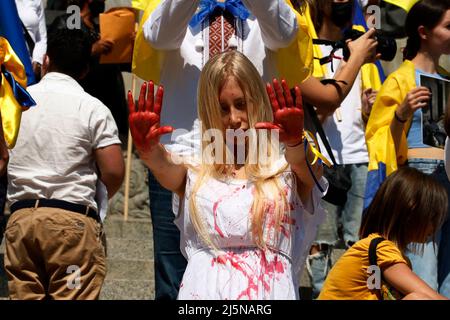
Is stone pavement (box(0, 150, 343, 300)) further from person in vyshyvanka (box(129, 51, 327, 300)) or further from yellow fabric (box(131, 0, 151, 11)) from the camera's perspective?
person in vyshyvanka (box(129, 51, 327, 300))

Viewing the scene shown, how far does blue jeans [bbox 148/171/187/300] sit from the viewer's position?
6059 millimetres

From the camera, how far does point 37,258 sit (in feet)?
21.2

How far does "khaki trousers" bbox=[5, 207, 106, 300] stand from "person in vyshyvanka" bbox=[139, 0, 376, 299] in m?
0.50

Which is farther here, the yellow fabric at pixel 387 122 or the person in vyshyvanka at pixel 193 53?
the yellow fabric at pixel 387 122

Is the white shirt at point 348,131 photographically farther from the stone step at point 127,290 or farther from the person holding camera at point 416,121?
the stone step at point 127,290

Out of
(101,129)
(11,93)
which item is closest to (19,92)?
(11,93)

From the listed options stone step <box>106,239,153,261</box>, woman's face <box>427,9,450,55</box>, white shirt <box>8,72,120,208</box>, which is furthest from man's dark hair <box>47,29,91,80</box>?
stone step <box>106,239,153,261</box>

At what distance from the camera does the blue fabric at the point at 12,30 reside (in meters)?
7.18

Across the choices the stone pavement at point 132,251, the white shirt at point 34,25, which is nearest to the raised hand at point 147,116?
the stone pavement at point 132,251

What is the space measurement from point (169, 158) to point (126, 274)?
3301 millimetres

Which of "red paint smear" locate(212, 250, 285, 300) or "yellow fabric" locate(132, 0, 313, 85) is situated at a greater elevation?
"yellow fabric" locate(132, 0, 313, 85)

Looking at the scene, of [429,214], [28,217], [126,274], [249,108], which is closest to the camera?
[249,108]
